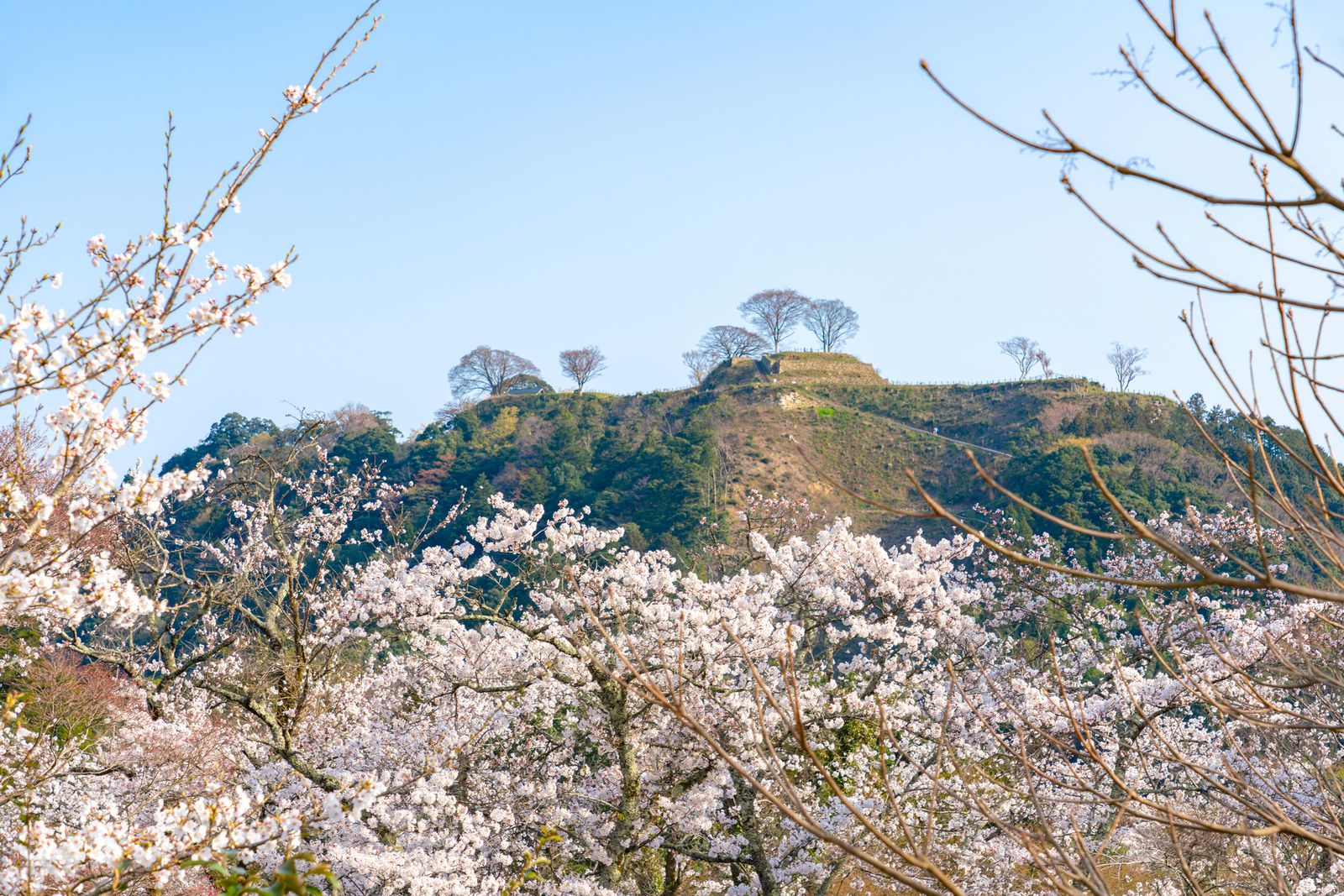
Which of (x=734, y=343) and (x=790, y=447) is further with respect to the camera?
(x=734, y=343)

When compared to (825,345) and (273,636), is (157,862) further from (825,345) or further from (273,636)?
(825,345)

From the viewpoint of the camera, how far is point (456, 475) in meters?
52.6

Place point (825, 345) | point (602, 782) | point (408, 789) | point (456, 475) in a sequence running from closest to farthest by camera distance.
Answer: point (408, 789), point (602, 782), point (456, 475), point (825, 345)

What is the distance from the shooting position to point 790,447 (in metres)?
38.8

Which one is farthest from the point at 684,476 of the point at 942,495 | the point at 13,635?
the point at 13,635

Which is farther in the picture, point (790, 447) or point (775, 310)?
point (775, 310)

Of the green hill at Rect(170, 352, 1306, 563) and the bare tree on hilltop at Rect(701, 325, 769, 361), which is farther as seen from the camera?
the bare tree on hilltop at Rect(701, 325, 769, 361)

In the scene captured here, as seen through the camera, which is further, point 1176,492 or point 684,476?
point 684,476

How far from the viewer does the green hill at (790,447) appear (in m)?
40.6

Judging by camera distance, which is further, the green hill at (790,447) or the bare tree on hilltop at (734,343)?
the bare tree on hilltop at (734,343)

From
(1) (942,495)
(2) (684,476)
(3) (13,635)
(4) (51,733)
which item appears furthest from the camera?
(1) (942,495)

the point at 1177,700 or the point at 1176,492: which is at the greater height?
the point at 1176,492

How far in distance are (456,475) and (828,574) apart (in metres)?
44.0

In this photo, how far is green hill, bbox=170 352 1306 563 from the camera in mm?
40562
